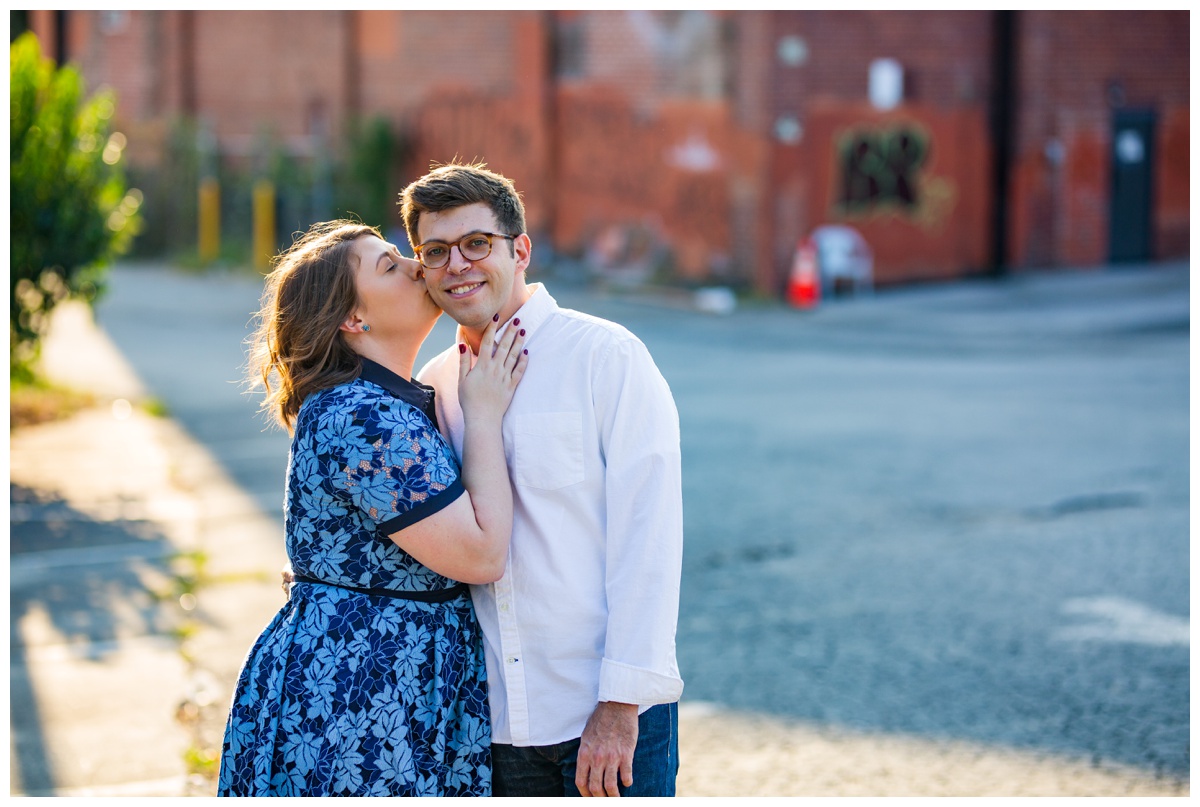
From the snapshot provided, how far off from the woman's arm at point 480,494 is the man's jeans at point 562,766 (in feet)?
1.26

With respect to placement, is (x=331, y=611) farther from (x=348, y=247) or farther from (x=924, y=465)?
(x=924, y=465)

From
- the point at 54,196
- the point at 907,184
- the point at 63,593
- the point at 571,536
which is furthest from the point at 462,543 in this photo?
the point at 907,184

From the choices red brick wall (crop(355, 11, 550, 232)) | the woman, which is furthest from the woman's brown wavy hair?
red brick wall (crop(355, 11, 550, 232))

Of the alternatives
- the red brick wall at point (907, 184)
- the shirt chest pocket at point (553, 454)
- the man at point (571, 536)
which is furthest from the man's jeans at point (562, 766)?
the red brick wall at point (907, 184)

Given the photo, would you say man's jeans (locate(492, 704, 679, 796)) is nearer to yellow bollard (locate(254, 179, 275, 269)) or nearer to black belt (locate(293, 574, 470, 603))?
black belt (locate(293, 574, 470, 603))

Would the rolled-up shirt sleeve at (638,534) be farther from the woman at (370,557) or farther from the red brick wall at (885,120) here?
the red brick wall at (885,120)

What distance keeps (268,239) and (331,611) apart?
23.1m

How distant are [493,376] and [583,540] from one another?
1.24ft

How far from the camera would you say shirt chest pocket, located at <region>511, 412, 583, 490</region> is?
274 centimetres

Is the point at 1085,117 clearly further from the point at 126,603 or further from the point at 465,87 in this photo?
the point at 126,603

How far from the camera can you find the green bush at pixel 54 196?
31.1ft

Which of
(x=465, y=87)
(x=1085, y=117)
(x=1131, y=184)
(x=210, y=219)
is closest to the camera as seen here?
(x=1085, y=117)

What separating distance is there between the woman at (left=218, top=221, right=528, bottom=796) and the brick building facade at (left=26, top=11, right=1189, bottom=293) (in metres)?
17.0

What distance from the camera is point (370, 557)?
2.69 m
